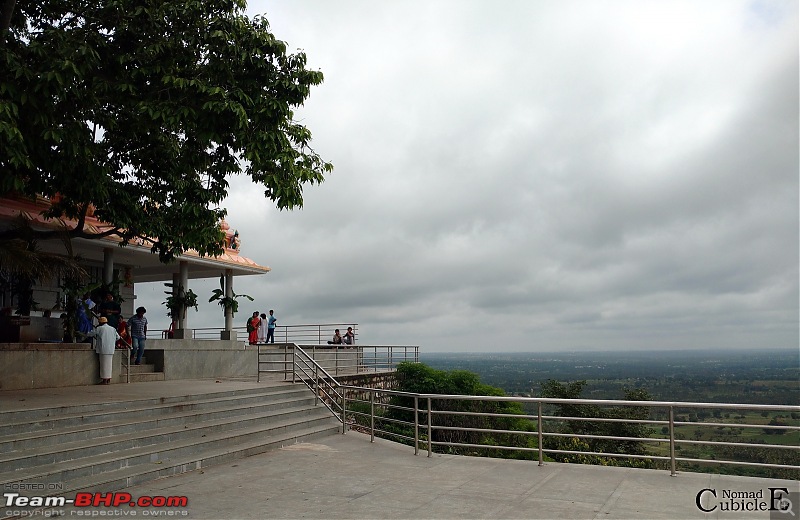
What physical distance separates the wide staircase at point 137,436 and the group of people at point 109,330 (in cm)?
359

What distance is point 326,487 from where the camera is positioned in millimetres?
8773

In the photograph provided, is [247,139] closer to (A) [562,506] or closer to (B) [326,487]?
(B) [326,487]

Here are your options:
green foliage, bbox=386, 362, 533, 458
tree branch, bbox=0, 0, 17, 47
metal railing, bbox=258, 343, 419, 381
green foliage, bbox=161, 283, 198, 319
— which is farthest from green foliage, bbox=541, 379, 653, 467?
tree branch, bbox=0, 0, 17, 47

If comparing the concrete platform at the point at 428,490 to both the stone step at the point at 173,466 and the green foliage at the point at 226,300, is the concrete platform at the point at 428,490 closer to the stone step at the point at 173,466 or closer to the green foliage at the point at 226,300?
the stone step at the point at 173,466

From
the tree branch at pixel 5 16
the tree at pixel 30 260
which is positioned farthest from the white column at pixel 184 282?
the tree branch at pixel 5 16

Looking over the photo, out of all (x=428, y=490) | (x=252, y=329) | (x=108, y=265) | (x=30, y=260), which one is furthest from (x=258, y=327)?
(x=428, y=490)

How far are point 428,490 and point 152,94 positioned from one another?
797cm

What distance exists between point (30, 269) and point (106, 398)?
153 inches

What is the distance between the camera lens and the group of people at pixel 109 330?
15.3 metres

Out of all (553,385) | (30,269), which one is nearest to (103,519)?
(30,269)

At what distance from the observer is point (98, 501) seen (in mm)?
8180

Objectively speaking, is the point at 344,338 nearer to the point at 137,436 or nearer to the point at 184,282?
the point at 184,282

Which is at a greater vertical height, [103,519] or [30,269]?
[30,269]

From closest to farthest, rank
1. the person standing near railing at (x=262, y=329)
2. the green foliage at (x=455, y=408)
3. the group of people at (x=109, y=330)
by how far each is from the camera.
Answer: the group of people at (x=109, y=330) → the person standing near railing at (x=262, y=329) → the green foliage at (x=455, y=408)
